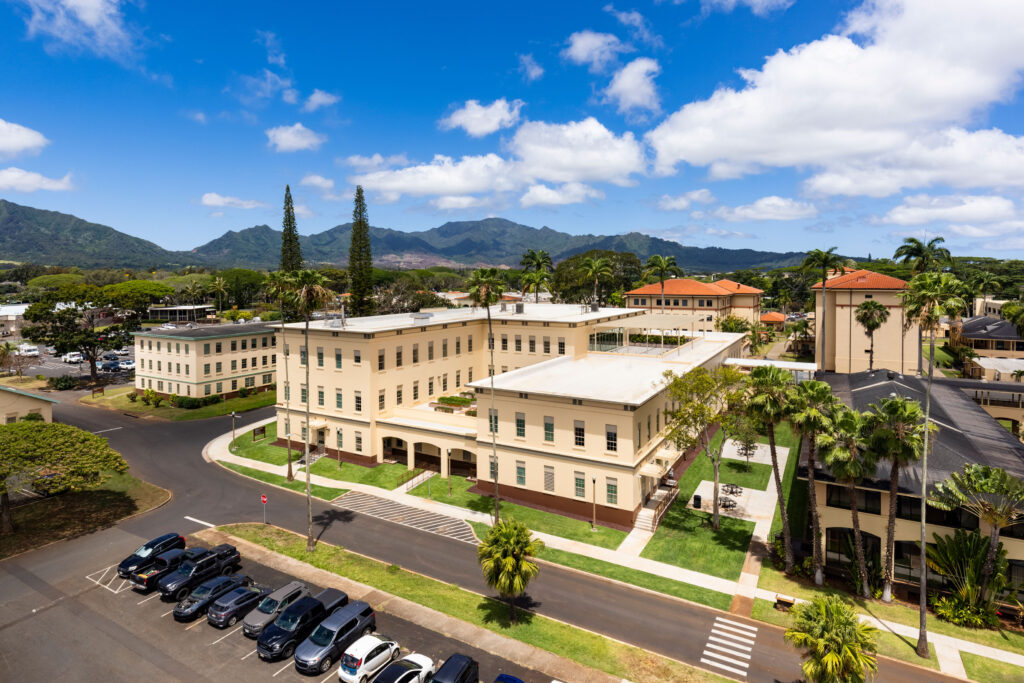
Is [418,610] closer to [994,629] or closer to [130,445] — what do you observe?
[994,629]

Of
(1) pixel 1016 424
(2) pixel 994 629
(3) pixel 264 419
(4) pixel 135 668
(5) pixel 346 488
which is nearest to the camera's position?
(4) pixel 135 668

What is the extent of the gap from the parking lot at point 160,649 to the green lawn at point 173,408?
4226 centimetres

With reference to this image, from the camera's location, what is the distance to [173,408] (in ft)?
224

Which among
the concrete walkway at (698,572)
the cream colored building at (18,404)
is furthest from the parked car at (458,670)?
the cream colored building at (18,404)

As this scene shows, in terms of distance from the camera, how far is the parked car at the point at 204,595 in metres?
25.6

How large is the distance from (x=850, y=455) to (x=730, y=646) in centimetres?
1106

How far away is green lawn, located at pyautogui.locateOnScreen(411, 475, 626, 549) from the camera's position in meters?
34.8

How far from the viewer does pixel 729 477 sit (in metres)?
45.5

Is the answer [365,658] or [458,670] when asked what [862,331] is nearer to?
[458,670]

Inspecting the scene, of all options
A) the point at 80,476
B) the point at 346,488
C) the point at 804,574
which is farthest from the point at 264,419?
the point at 804,574

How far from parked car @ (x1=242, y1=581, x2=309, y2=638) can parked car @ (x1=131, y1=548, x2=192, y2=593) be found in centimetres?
706

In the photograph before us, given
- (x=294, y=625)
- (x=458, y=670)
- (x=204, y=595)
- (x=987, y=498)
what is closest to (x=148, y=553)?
(x=204, y=595)

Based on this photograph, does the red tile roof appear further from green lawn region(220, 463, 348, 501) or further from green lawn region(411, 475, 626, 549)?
green lawn region(220, 463, 348, 501)

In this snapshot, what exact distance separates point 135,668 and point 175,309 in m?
149
